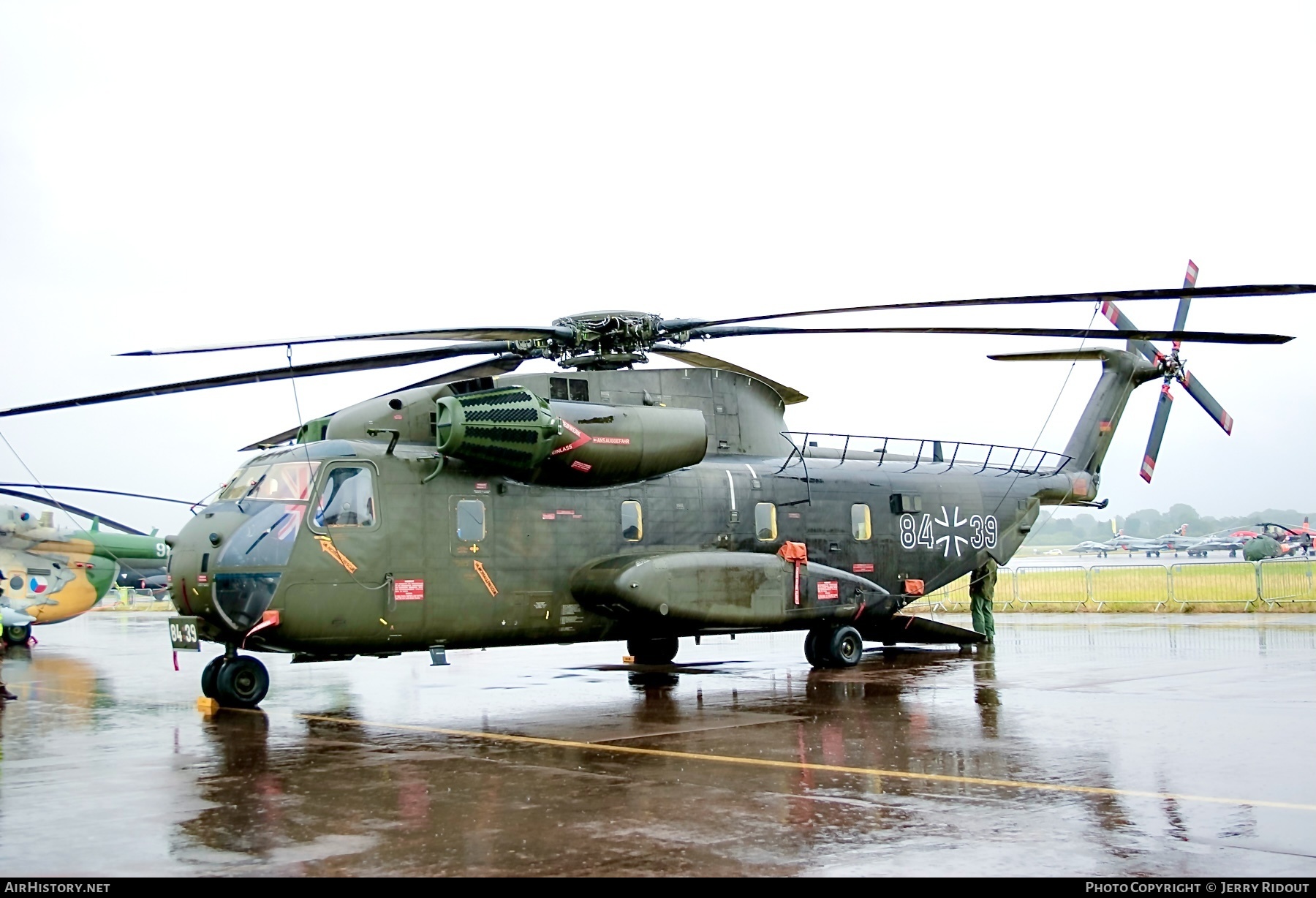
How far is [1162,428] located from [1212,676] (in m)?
8.07

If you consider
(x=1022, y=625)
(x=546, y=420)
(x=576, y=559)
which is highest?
(x=546, y=420)

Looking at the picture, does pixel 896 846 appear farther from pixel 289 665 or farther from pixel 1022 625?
pixel 1022 625

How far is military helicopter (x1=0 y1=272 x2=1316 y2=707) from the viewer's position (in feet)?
43.0

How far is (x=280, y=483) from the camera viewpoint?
528 inches

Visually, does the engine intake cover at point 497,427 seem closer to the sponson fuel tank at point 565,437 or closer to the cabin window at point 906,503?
the sponson fuel tank at point 565,437

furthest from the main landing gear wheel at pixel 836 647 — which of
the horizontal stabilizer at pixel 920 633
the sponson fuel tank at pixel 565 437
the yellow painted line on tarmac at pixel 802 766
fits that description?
the yellow painted line on tarmac at pixel 802 766

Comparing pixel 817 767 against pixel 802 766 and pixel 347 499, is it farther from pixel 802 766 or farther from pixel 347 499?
pixel 347 499

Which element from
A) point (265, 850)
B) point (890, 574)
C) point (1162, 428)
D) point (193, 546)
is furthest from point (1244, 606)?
point (265, 850)

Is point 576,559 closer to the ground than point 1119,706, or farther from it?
farther from it

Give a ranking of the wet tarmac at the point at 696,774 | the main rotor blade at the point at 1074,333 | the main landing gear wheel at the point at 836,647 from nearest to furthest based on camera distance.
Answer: the wet tarmac at the point at 696,774 → the main rotor blade at the point at 1074,333 → the main landing gear wheel at the point at 836,647

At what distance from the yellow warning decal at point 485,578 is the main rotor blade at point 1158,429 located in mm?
12954

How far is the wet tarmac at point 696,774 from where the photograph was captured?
630cm

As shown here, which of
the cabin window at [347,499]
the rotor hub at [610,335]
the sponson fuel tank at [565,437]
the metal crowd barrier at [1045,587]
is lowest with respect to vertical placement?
the metal crowd barrier at [1045,587]

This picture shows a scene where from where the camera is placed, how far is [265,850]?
6.55 metres
